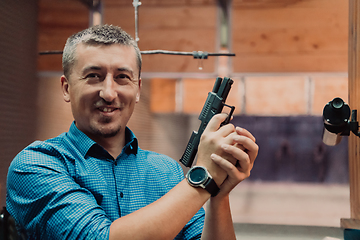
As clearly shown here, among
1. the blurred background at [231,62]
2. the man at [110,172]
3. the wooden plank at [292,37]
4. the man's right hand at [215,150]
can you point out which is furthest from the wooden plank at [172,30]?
the man's right hand at [215,150]

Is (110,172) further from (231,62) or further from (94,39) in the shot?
(231,62)

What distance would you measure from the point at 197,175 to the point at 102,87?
0.42 meters

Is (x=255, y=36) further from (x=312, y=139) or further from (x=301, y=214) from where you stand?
(x=301, y=214)

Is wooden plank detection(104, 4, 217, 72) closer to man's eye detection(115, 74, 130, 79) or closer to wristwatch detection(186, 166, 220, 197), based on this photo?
man's eye detection(115, 74, 130, 79)

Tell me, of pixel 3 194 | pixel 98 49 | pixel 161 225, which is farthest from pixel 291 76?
pixel 3 194

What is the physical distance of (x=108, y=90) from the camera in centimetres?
95

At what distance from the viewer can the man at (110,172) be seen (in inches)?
28.6

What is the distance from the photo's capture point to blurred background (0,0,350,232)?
2.95 m

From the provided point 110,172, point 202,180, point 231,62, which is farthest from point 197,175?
point 231,62

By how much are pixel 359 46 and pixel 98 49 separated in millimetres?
1847

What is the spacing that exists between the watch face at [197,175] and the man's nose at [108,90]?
364 millimetres

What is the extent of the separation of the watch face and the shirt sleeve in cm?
23

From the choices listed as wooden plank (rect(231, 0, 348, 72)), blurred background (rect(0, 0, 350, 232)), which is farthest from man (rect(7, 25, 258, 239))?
wooden plank (rect(231, 0, 348, 72))

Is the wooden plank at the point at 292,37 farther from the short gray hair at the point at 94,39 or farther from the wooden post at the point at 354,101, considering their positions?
the short gray hair at the point at 94,39
